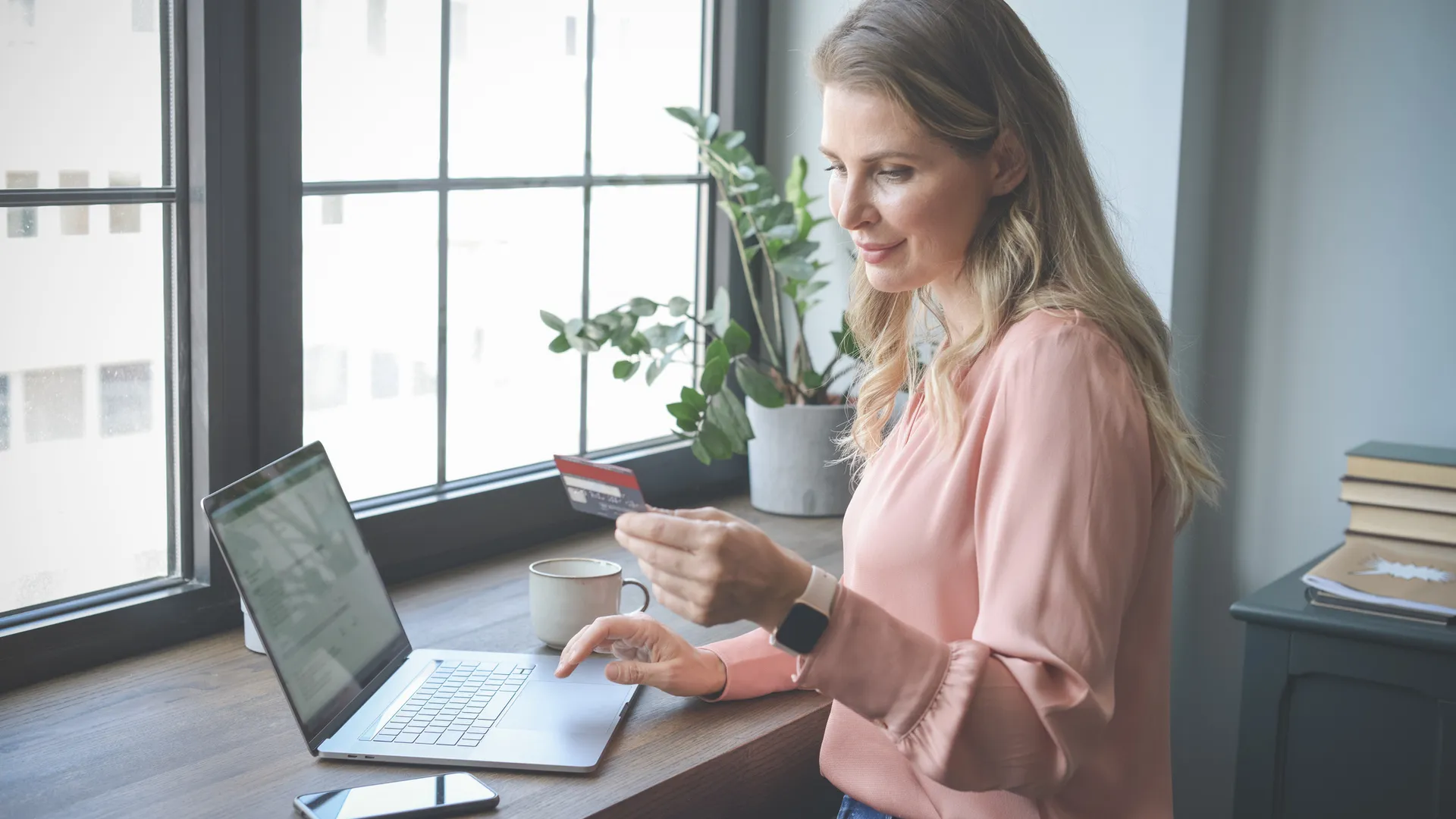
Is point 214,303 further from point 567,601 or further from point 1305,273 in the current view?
point 1305,273

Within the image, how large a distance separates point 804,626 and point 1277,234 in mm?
1583

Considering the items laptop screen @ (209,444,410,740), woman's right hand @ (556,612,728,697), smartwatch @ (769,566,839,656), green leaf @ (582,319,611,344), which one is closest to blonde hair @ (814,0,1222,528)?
smartwatch @ (769,566,839,656)

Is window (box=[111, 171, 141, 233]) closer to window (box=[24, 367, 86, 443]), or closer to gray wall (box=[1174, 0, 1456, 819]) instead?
window (box=[24, 367, 86, 443])

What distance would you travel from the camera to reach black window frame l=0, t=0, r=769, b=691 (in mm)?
1483

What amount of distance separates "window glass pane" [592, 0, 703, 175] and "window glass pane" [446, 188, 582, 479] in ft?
0.45

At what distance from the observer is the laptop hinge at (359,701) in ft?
4.02

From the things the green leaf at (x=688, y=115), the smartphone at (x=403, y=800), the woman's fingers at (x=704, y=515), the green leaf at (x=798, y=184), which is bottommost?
the smartphone at (x=403, y=800)

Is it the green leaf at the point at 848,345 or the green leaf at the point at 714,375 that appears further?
the green leaf at the point at 848,345

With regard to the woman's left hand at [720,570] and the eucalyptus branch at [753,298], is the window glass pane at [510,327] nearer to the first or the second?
the eucalyptus branch at [753,298]

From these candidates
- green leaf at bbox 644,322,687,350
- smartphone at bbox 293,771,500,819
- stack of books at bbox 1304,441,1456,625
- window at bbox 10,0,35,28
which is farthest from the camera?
green leaf at bbox 644,322,687,350

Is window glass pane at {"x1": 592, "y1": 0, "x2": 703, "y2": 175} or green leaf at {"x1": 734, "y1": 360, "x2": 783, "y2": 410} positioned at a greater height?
window glass pane at {"x1": 592, "y1": 0, "x2": 703, "y2": 175}

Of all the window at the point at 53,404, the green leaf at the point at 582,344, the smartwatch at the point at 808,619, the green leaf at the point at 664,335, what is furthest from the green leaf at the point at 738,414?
the smartwatch at the point at 808,619

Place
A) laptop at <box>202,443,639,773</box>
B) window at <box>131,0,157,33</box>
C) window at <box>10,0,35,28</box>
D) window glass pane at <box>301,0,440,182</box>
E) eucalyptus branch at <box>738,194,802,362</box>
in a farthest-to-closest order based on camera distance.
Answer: eucalyptus branch at <box>738,194,802,362</box>
window glass pane at <box>301,0,440,182</box>
window at <box>131,0,157,33</box>
window at <box>10,0,35,28</box>
laptop at <box>202,443,639,773</box>

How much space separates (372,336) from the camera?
1.84 m
